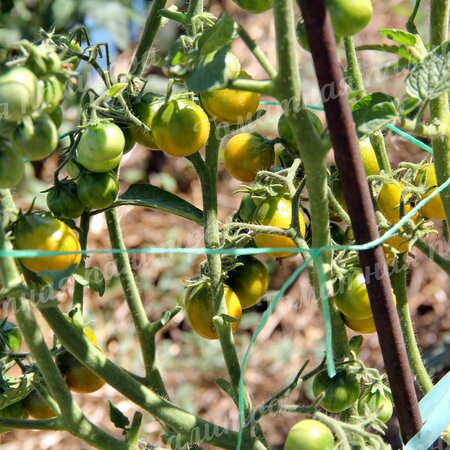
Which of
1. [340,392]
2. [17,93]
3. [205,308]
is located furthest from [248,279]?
[17,93]

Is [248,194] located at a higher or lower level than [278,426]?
higher

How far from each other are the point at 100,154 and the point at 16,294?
16 centimetres

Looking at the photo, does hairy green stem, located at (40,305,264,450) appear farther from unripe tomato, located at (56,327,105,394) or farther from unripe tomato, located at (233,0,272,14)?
unripe tomato, located at (233,0,272,14)

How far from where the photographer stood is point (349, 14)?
2.00 feet

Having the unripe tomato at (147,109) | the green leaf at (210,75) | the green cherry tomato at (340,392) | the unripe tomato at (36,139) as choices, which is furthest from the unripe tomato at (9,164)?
the green cherry tomato at (340,392)

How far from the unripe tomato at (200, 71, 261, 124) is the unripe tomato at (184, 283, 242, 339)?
0.17 m

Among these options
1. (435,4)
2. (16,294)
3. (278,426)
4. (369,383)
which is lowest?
(278,426)

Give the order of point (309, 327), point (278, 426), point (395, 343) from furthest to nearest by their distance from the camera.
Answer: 1. point (309, 327)
2. point (278, 426)
3. point (395, 343)

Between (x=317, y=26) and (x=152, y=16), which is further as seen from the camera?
(x=152, y=16)

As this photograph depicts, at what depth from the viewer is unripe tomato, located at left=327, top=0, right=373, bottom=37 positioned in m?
0.61

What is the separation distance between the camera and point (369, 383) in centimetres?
77

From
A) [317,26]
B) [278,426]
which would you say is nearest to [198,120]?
[317,26]

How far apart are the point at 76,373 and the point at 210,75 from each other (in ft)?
1.22

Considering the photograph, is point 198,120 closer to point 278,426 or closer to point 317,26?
point 317,26
